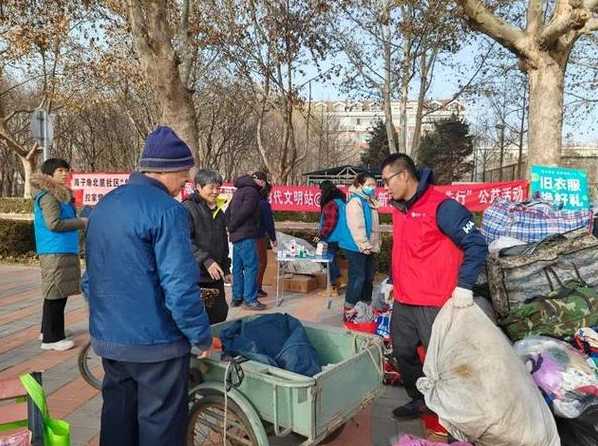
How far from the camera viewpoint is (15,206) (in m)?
23.0

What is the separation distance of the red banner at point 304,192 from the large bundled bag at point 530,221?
15.3ft

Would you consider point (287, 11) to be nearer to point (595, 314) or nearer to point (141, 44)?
point (141, 44)

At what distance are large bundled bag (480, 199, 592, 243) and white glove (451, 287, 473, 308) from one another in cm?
205

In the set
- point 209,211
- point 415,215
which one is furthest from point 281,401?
point 209,211

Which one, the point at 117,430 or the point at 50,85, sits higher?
the point at 50,85

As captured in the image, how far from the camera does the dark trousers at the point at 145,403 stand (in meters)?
2.12

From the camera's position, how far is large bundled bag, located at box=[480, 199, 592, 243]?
14.4 feet

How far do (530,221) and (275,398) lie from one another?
3.27m

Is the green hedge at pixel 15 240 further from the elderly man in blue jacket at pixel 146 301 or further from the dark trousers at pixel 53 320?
the elderly man in blue jacket at pixel 146 301

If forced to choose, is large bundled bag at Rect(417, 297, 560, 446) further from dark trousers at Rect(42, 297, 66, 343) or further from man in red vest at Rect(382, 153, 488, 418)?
dark trousers at Rect(42, 297, 66, 343)

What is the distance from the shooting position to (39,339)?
5078 millimetres

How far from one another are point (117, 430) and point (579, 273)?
3.50m

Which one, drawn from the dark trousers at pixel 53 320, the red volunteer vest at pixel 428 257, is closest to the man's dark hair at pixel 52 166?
the dark trousers at pixel 53 320

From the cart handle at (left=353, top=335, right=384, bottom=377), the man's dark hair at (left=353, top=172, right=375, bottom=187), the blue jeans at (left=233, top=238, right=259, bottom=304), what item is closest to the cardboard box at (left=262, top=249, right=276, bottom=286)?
the blue jeans at (left=233, top=238, right=259, bottom=304)
